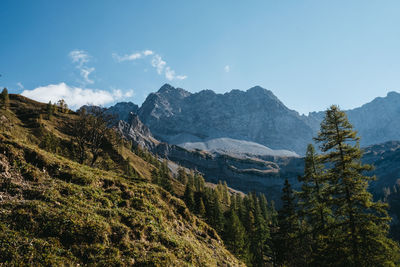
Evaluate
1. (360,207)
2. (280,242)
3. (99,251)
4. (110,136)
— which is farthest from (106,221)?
(280,242)

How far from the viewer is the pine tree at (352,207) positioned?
53.0ft

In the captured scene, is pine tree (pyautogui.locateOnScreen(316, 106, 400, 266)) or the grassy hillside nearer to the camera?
the grassy hillside

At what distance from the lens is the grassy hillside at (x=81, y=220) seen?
1105 cm

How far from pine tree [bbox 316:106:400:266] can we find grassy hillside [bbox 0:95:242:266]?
403 inches

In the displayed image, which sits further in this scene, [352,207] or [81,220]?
[352,207]

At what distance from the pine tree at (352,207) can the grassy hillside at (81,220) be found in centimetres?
1025

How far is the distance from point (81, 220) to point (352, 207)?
1953 cm

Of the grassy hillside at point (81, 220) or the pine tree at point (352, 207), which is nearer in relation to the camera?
the grassy hillside at point (81, 220)

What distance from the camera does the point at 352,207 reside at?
17.7 m

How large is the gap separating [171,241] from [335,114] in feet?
57.1

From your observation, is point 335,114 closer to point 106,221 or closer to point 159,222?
point 159,222

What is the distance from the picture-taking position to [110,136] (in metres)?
40.3

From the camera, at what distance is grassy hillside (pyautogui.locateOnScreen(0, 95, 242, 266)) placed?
435 inches

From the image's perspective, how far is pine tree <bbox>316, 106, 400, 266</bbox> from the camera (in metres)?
16.2
